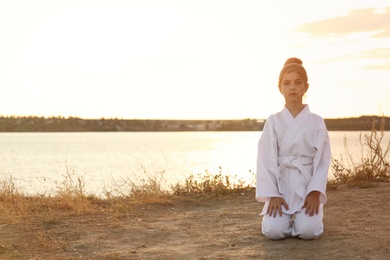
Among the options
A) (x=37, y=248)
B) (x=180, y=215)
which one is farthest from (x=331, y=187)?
(x=37, y=248)

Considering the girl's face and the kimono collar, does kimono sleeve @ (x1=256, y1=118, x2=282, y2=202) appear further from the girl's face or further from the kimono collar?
the girl's face

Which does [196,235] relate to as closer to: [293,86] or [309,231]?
[309,231]

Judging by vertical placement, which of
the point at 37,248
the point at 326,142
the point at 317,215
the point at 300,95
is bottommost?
the point at 37,248

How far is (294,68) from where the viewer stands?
618 cm

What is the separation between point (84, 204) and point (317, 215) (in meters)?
3.96

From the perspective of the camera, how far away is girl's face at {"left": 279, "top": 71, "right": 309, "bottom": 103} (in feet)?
20.3

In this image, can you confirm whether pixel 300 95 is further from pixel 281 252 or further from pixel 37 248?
pixel 37 248

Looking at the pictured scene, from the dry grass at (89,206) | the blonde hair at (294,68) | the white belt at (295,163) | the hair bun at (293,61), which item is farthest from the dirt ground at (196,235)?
the hair bun at (293,61)

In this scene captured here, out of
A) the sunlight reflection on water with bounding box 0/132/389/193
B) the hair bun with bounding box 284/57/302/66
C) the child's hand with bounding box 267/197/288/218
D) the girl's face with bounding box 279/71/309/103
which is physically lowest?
the sunlight reflection on water with bounding box 0/132/389/193

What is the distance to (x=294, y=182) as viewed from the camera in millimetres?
6172

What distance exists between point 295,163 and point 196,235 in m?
1.46

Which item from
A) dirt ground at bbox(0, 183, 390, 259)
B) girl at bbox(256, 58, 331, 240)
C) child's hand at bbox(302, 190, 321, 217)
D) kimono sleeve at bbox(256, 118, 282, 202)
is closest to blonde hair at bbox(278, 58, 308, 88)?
girl at bbox(256, 58, 331, 240)

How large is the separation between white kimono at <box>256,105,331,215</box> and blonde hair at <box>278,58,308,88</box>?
1.28 feet

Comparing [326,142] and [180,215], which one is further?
[180,215]
